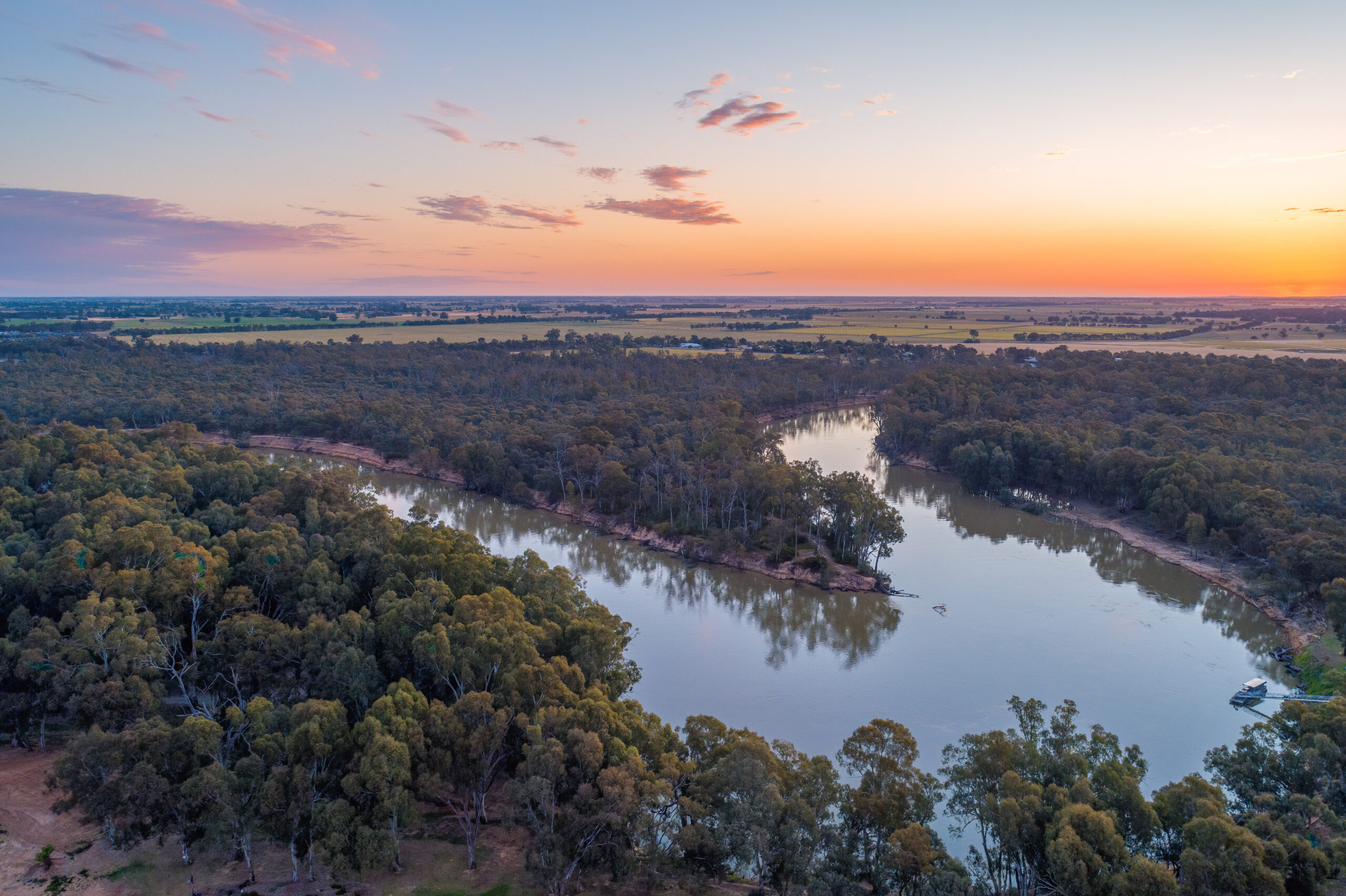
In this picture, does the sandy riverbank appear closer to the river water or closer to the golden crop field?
the river water

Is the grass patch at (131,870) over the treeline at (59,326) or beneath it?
beneath

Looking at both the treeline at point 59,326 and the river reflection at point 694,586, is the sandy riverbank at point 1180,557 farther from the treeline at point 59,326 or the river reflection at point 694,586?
the treeline at point 59,326

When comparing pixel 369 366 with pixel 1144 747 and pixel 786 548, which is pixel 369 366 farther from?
pixel 1144 747

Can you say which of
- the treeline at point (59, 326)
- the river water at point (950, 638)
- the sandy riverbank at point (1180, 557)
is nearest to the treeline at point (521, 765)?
the river water at point (950, 638)

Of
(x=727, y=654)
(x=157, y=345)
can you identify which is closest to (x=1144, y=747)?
(x=727, y=654)

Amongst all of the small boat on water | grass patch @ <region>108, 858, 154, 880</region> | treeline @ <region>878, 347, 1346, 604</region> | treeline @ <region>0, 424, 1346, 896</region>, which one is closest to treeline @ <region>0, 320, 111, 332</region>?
treeline @ <region>0, 424, 1346, 896</region>

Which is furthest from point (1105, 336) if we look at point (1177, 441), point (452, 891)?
point (452, 891)
